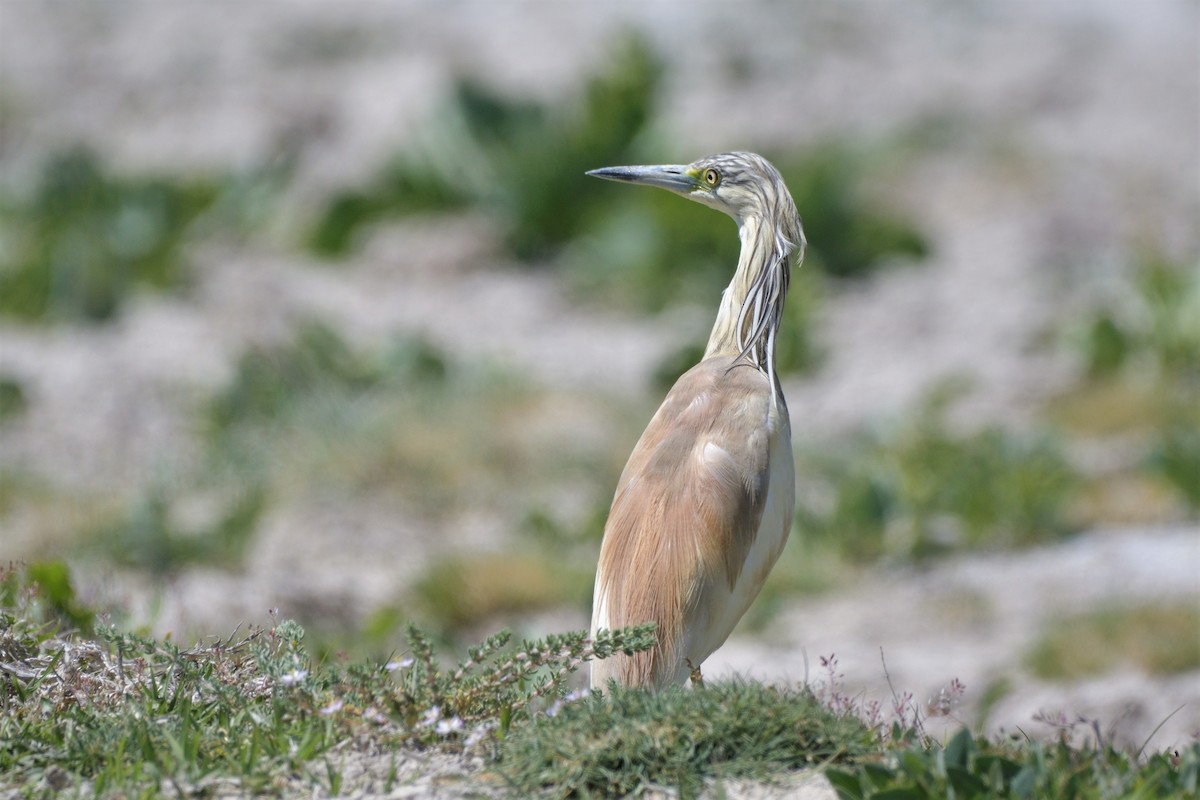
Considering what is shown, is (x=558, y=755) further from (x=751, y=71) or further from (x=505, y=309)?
(x=751, y=71)

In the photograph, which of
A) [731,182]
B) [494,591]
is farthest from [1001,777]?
[494,591]

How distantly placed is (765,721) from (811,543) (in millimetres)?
5915

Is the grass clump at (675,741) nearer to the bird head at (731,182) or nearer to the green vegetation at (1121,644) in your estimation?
the bird head at (731,182)

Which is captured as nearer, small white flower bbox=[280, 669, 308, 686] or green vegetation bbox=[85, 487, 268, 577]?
small white flower bbox=[280, 669, 308, 686]

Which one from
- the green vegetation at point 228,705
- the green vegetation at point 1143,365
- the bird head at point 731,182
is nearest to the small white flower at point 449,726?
the green vegetation at point 228,705

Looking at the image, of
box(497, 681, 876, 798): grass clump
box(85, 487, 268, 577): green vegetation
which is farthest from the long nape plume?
box(85, 487, 268, 577): green vegetation

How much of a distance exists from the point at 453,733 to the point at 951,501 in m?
6.26

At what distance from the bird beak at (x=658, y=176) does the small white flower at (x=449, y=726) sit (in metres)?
2.14

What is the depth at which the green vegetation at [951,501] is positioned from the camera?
359 inches

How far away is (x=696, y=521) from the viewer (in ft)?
13.9

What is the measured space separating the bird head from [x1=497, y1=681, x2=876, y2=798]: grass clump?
1998mm

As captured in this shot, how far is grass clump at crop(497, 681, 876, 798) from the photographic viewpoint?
10.7 feet

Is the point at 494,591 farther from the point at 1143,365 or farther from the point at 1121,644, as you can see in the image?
the point at 1143,365

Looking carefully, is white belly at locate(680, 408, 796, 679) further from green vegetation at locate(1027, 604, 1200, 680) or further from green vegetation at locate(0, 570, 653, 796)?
green vegetation at locate(1027, 604, 1200, 680)
